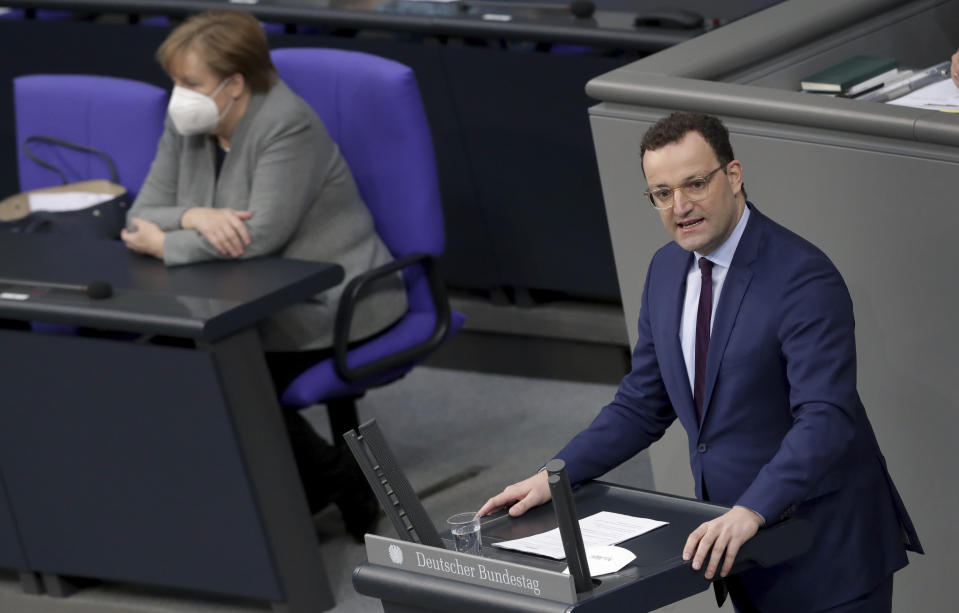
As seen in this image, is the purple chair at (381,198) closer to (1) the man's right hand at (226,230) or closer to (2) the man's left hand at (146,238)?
(1) the man's right hand at (226,230)

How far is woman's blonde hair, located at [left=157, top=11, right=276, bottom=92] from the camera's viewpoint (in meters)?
3.95

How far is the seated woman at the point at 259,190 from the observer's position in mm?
3918

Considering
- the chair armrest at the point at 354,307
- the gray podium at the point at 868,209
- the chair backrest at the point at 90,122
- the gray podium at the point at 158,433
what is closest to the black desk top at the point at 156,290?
the gray podium at the point at 158,433

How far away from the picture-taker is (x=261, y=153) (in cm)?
395

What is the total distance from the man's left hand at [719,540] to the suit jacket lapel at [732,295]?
0.28 m

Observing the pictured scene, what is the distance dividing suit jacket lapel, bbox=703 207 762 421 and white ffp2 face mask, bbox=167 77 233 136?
6.33 ft

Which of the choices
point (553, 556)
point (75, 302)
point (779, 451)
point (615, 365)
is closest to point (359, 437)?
point (553, 556)

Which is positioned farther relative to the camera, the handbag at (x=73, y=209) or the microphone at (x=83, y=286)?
the handbag at (x=73, y=209)

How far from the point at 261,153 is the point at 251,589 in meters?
1.04

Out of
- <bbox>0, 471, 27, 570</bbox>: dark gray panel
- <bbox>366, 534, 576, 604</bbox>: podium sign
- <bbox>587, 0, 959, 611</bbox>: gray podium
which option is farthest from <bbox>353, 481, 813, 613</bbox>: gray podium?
<bbox>0, 471, 27, 570</bbox>: dark gray panel

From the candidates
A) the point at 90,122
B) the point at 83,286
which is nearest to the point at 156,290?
the point at 83,286

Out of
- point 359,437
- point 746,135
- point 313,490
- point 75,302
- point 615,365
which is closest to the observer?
point 359,437

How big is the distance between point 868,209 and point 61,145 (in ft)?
8.52

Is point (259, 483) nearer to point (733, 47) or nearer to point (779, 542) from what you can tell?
point (733, 47)
